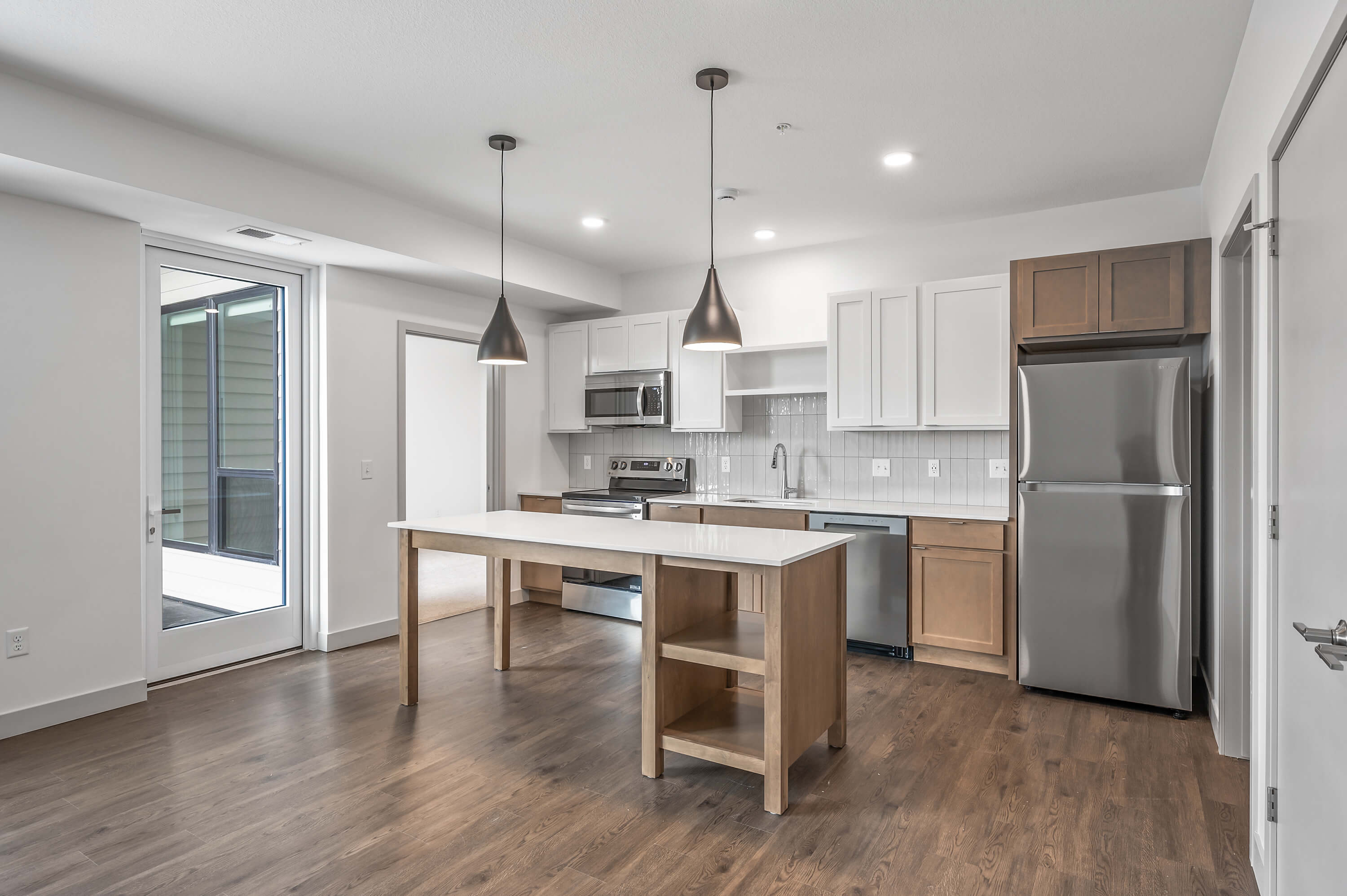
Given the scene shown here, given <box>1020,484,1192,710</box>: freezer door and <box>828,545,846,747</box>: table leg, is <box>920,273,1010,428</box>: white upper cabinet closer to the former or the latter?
<box>1020,484,1192,710</box>: freezer door

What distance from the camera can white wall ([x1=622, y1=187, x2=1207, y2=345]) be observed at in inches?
157

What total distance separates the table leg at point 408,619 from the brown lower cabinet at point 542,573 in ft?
6.31

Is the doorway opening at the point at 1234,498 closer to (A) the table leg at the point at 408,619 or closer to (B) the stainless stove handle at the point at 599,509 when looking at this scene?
(B) the stainless stove handle at the point at 599,509

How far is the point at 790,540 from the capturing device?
109 inches

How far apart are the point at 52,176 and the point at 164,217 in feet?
1.73

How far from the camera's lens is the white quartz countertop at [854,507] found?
3.95 meters

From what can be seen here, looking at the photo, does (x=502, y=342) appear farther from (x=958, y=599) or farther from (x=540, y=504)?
(x=958, y=599)

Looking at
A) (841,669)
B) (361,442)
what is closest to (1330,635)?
(841,669)

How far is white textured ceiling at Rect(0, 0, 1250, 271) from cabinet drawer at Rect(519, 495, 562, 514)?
89.5 inches

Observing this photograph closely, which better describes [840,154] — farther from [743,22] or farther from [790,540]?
[790,540]

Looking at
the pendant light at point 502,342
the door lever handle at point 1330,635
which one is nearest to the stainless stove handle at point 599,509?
the pendant light at point 502,342

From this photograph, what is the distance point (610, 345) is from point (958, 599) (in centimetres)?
309

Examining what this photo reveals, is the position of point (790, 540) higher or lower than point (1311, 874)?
higher

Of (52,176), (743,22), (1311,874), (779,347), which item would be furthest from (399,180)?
(1311,874)
